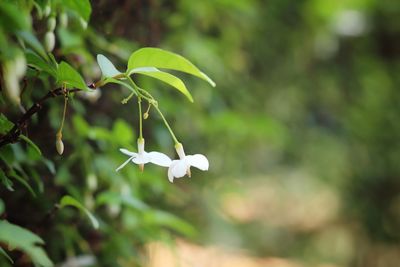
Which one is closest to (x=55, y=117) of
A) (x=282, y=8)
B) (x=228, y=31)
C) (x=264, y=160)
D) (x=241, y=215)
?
→ (x=228, y=31)


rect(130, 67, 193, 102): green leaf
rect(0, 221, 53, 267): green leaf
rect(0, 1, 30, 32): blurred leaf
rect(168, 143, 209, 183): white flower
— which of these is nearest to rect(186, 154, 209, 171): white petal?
rect(168, 143, 209, 183): white flower

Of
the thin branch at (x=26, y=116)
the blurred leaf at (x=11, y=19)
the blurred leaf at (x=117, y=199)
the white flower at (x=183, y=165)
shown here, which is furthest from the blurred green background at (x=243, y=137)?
the blurred leaf at (x=11, y=19)

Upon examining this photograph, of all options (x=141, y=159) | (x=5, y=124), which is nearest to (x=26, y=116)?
(x=5, y=124)

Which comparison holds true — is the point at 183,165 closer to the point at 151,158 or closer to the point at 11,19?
the point at 151,158

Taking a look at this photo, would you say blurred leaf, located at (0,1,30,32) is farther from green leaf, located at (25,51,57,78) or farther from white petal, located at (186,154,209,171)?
white petal, located at (186,154,209,171)

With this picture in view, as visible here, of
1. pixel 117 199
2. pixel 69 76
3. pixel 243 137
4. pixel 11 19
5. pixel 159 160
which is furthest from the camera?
pixel 243 137

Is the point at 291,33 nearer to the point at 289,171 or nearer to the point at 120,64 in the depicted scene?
the point at 289,171
